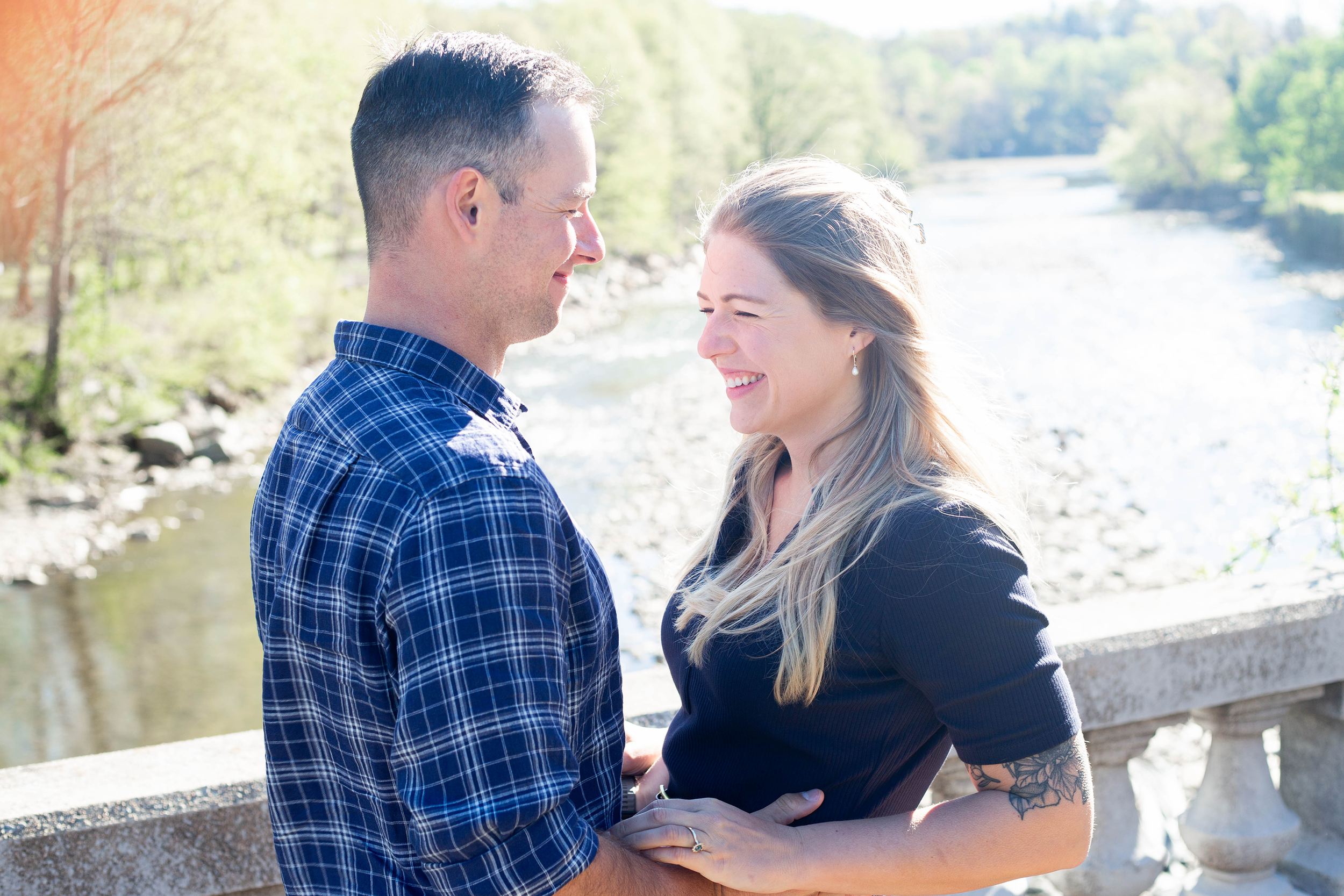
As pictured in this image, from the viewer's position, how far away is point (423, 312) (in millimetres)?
1502

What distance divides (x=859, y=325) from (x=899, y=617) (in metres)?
0.56

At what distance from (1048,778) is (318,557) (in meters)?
1.02

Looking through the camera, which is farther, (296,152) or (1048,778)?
(296,152)

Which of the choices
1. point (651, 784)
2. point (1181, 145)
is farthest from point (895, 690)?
point (1181, 145)

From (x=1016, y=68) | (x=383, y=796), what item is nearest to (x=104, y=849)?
(x=383, y=796)

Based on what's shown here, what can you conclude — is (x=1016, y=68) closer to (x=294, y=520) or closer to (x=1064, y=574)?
(x=1064, y=574)

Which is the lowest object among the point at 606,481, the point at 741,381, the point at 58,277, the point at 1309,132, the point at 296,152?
the point at 606,481

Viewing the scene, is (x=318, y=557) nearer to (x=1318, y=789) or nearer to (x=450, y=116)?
(x=450, y=116)

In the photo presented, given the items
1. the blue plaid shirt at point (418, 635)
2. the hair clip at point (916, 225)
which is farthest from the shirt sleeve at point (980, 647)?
the hair clip at point (916, 225)

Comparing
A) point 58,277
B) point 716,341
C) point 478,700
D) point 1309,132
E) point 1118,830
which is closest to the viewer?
point 478,700

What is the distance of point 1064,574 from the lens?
11805 millimetres

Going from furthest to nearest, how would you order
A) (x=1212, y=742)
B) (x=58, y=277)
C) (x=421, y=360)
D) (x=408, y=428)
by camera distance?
1. (x=58, y=277)
2. (x=1212, y=742)
3. (x=421, y=360)
4. (x=408, y=428)

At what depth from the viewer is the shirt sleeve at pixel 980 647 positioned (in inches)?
58.0

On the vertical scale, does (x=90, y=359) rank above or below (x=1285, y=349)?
above
